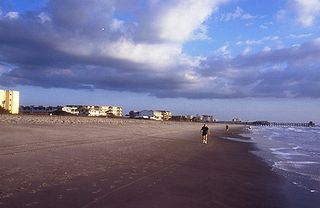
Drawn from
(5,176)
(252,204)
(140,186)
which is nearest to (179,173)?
(140,186)

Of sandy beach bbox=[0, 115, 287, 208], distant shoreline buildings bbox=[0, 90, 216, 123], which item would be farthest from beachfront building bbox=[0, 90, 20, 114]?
sandy beach bbox=[0, 115, 287, 208]

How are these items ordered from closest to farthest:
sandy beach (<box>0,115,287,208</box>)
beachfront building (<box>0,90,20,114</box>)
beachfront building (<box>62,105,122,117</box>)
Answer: sandy beach (<box>0,115,287,208</box>) < beachfront building (<box>0,90,20,114</box>) < beachfront building (<box>62,105,122,117</box>)

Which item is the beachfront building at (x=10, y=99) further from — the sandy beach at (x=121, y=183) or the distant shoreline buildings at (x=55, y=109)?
the sandy beach at (x=121, y=183)

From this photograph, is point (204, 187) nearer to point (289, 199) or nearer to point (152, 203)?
point (289, 199)

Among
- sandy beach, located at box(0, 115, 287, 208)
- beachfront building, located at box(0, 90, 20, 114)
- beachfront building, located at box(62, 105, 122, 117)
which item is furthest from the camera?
beachfront building, located at box(62, 105, 122, 117)

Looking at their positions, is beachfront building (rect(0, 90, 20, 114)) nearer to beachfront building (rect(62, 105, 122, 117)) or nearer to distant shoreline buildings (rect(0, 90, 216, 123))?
distant shoreline buildings (rect(0, 90, 216, 123))

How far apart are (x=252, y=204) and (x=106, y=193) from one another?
3.15 metres

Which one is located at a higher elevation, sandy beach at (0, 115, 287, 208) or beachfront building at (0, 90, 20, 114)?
beachfront building at (0, 90, 20, 114)

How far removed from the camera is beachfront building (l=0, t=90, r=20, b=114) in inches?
3575

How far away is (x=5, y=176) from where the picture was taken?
9.16m

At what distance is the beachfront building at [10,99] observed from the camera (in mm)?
A: 90812

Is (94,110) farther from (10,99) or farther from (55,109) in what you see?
(10,99)

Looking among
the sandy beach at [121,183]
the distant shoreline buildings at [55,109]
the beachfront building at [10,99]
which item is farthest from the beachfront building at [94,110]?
the sandy beach at [121,183]

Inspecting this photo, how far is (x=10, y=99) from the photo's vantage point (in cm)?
9344
